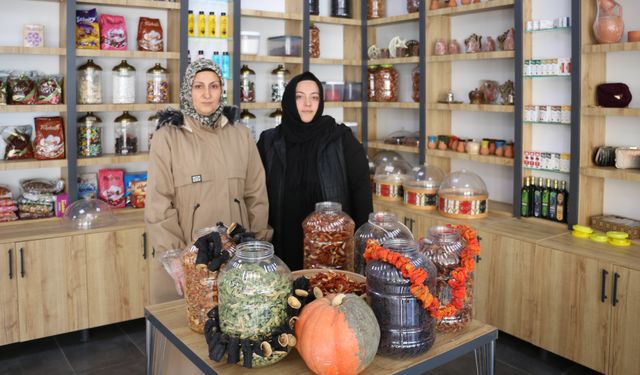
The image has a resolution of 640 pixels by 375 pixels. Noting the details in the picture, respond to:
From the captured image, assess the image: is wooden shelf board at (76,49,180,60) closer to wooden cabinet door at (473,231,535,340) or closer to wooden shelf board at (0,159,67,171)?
wooden shelf board at (0,159,67,171)

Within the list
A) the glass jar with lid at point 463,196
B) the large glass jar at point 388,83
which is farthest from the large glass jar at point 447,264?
the large glass jar at point 388,83

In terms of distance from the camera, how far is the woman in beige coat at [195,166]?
243cm

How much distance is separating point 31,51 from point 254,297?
2.99 metres

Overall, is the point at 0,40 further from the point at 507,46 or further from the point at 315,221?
the point at 507,46

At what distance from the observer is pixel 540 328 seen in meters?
3.50

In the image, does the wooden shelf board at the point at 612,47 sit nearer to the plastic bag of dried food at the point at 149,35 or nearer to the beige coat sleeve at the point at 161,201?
the beige coat sleeve at the point at 161,201

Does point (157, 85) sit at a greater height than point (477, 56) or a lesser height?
lesser

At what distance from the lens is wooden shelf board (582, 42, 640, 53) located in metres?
3.24

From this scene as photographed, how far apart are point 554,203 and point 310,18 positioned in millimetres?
2379

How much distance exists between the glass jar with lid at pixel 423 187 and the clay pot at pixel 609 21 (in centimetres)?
150

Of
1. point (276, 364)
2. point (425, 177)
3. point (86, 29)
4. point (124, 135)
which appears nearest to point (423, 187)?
point (425, 177)

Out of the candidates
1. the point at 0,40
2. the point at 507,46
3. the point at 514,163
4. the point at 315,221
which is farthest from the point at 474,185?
the point at 0,40

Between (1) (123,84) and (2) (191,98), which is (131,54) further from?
(2) (191,98)

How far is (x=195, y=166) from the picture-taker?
2488mm
